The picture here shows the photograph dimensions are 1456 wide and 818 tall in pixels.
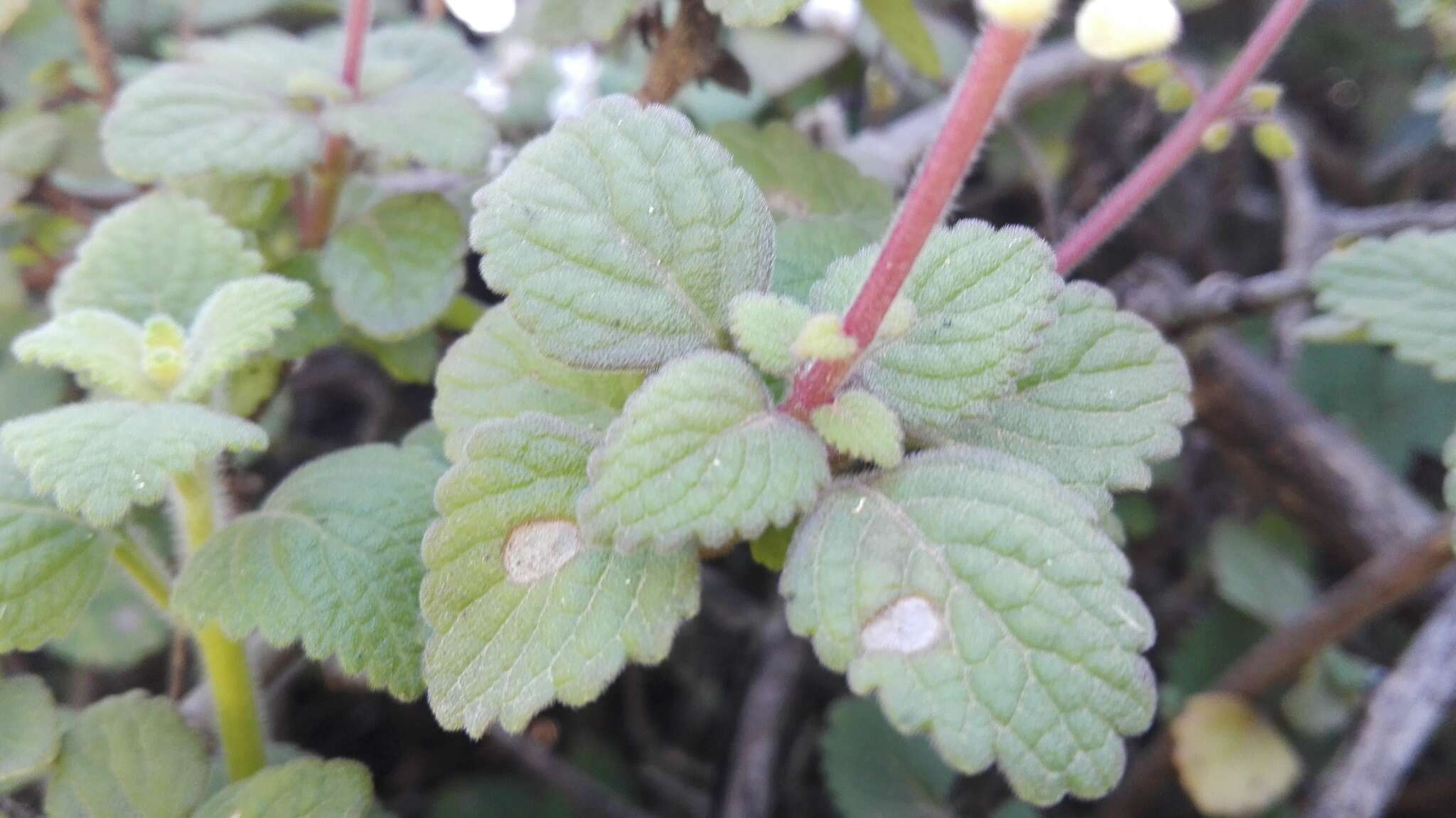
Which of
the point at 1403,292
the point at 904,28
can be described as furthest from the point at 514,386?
the point at 1403,292

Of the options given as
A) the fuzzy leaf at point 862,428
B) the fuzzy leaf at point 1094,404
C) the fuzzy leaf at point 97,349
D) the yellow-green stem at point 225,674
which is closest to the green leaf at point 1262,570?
the fuzzy leaf at point 1094,404

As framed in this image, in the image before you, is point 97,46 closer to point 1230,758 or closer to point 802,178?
point 802,178

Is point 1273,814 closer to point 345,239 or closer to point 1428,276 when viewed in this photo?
point 1428,276

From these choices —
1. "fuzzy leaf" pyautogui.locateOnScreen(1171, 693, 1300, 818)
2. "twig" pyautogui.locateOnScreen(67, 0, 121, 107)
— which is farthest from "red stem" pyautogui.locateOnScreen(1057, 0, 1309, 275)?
"twig" pyautogui.locateOnScreen(67, 0, 121, 107)

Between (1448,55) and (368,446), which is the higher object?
(1448,55)

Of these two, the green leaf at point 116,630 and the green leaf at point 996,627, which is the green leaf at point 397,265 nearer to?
the green leaf at point 116,630

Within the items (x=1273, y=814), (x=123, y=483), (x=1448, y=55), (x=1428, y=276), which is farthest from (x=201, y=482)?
(x=1448, y=55)

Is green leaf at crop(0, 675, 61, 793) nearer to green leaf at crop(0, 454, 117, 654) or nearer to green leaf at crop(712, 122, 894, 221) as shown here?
green leaf at crop(0, 454, 117, 654)
